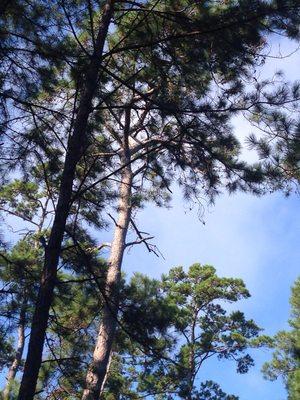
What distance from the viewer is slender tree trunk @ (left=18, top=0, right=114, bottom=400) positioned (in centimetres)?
366

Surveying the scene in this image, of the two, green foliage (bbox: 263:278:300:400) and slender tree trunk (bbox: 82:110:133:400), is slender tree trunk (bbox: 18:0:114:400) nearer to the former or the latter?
slender tree trunk (bbox: 82:110:133:400)

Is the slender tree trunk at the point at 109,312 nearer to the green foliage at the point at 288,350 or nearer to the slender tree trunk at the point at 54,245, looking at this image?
the slender tree trunk at the point at 54,245

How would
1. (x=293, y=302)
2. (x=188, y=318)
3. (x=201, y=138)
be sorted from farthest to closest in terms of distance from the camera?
(x=293, y=302), (x=188, y=318), (x=201, y=138)

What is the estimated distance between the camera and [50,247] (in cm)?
412

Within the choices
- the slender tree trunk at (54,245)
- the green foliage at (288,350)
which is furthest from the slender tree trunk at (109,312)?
the green foliage at (288,350)

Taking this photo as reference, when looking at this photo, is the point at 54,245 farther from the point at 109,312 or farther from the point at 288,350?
the point at 288,350

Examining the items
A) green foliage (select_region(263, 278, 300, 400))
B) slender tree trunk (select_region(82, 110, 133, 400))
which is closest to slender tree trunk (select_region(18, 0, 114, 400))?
slender tree trunk (select_region(82, 110, 133, 400))

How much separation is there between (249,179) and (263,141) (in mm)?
477

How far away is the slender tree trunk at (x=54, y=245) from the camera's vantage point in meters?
3.66

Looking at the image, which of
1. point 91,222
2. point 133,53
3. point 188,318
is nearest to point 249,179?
point 91,222

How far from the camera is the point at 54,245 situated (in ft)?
13.5

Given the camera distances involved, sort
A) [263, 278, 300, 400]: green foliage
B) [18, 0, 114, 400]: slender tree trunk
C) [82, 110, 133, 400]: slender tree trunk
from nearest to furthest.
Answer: [18, 0, 114, 400]: slender tree trunk → [82, 110, 133, 400]: slender tree trunk → [263, 278, 300, 400]: green foliage

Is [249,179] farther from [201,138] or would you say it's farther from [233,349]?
[233,349]

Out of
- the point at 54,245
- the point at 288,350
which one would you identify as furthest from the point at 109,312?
the point at 288,350
